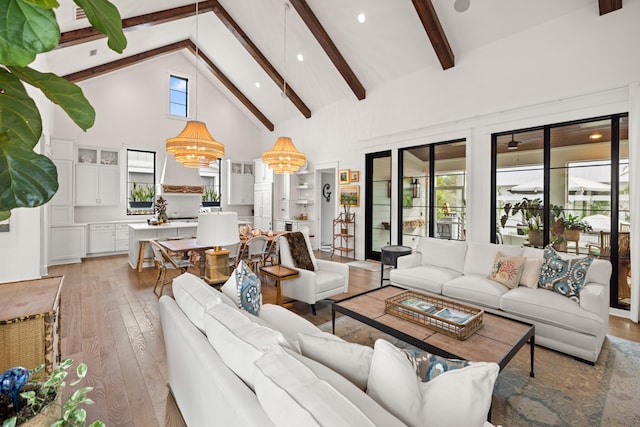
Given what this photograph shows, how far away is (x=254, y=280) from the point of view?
2.05 metres

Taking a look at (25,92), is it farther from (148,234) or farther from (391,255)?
(148,234)

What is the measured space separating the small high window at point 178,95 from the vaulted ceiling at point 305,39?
2.59 ft

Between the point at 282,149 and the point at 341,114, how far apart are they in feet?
8.06

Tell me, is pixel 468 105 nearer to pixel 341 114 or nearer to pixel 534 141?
pixel 534 141

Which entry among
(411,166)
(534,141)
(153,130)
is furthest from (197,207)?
(534,141)

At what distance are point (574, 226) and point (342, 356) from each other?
4525mm

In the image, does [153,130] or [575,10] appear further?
[153,130]

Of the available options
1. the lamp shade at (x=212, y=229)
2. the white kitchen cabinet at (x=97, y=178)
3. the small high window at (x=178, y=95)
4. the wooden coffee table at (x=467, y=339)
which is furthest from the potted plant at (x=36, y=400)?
the small high window at (x=178, y=95)

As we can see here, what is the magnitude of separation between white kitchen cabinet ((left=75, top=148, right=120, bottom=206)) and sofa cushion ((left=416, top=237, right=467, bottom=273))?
747 centimetres

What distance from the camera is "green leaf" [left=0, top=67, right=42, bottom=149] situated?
0.59 m

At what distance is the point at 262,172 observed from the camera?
9.32 m

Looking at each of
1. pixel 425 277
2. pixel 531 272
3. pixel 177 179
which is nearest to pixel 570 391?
pixel 531 272

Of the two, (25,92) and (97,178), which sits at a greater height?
(97,178)

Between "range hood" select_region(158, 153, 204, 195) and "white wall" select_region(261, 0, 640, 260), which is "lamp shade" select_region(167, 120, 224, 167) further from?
"white wall" select_region(261, 0, 640, 260)
